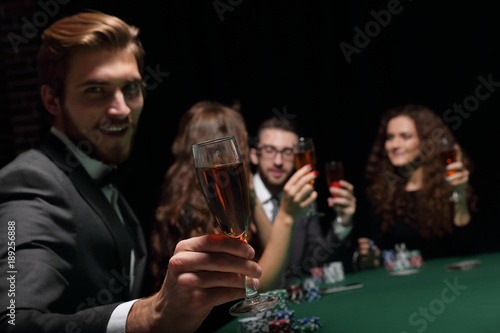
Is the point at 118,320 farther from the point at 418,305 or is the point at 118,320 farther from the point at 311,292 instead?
the point at 311,292

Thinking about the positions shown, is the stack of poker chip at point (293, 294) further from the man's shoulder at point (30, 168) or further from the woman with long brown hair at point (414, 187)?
the woman with long brown hair at point (414, 187)

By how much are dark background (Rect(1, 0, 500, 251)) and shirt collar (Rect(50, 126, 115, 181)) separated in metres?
2.40

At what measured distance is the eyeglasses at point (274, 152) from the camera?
12.9ft

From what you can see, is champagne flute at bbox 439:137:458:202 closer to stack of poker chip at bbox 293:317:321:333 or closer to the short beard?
Answer: stack of poker chip at bbox 293:317:321:333

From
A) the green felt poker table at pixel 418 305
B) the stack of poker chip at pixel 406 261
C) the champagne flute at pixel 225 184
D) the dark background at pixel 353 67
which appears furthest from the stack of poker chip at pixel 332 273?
the champagne flute at pixel 225 184

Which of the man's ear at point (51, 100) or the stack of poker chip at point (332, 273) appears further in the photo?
the stack of poker chip at point (332, 273)

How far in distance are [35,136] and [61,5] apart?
102 centimetres

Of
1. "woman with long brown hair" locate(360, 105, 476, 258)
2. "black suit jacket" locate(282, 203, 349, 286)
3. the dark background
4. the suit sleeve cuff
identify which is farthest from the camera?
the dark background

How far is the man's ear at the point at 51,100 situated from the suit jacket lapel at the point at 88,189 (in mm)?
202

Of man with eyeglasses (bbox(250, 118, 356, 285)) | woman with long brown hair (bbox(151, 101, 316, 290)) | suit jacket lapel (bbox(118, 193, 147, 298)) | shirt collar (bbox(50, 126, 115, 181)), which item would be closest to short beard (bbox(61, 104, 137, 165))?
shirt collar (bbox(50, 126, 115, 181))

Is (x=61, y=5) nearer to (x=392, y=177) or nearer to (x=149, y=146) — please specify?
(x=149, y=146)

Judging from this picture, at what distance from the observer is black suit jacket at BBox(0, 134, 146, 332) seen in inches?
47.4

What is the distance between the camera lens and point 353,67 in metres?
4.75

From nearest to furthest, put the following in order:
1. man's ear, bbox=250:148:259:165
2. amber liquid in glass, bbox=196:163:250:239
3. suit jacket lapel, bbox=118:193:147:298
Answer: amber liquid in glass, bbox=196:163:250:239 → suit jacket lapel, bbox=118:193:147:298 → man's ear, bbox=250:148:259:165
